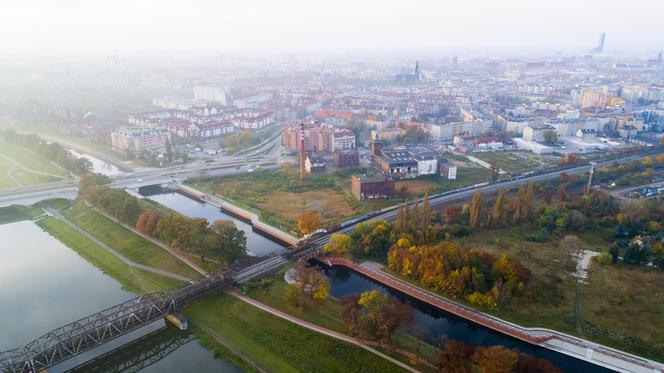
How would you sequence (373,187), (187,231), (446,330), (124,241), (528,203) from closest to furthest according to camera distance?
(446,330) → (187,231) → (124,241) → (528,203) → (373,187)

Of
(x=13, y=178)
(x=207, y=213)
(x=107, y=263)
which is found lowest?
(x=207, y=213)

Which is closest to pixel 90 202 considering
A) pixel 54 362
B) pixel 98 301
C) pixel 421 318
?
pixel 98 301

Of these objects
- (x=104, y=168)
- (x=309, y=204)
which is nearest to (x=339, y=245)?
(x=309, y=204)

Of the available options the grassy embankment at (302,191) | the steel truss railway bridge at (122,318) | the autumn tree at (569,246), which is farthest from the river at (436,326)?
the autumn tree at (569,246)

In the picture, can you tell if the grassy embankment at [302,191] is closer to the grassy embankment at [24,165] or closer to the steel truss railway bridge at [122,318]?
the steel truss railway bridge at [122,318]

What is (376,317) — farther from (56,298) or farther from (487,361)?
(56,298)

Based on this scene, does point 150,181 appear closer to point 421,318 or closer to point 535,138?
point 421,318

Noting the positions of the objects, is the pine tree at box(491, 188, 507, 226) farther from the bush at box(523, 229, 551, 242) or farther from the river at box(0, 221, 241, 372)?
the river at box(0, 221, 241, 372)
